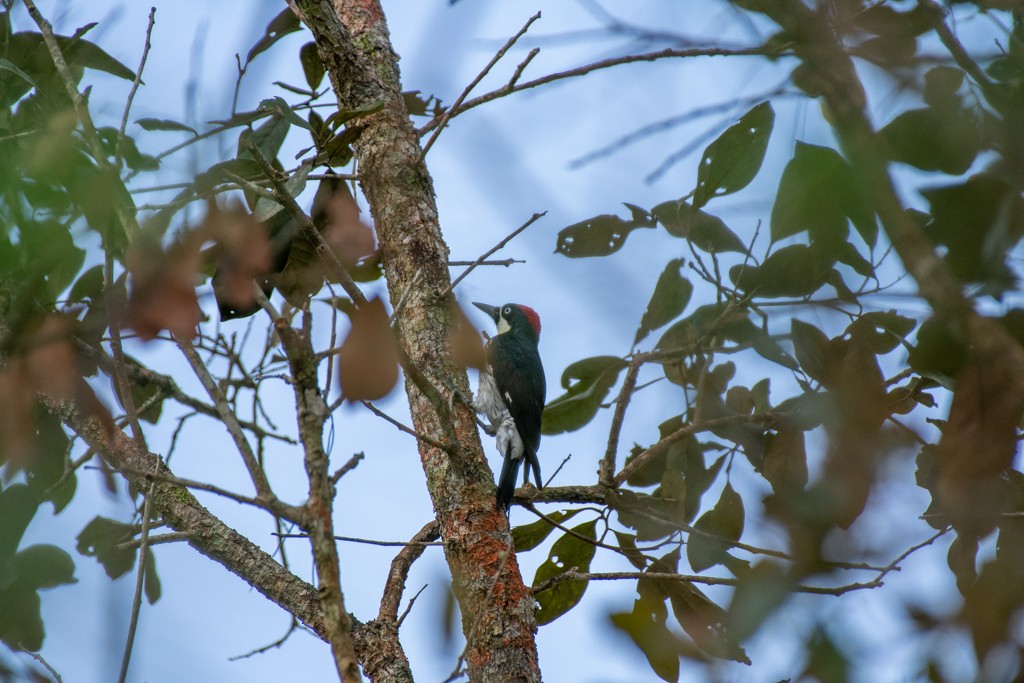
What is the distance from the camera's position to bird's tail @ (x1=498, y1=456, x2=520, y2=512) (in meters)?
2.63

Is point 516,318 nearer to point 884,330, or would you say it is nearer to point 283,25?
point 283,25

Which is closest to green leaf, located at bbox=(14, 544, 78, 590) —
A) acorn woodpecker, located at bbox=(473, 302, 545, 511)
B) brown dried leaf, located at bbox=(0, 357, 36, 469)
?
brown dried leaf, located at bbox=(0, 357, 36, 469)

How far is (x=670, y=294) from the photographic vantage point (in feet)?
6.13

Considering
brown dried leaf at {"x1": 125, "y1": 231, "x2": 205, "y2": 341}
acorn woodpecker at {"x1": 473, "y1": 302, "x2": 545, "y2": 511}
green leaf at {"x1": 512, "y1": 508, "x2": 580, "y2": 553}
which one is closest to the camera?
brown dried leaf at {"x1": 125, "y1": 231, "x2": 205, "y2": 341}

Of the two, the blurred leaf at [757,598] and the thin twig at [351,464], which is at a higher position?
the thin twig at [351,464]

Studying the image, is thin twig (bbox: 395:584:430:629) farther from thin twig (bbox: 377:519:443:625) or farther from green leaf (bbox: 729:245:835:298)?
green leaf (bbox: 729:245:835:298)

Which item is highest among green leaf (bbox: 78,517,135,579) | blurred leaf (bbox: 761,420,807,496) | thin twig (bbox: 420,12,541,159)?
thin twig (bbox: 420,12,541,159)

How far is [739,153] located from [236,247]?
73 centimetres

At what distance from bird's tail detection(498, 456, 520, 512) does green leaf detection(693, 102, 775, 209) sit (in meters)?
1.41

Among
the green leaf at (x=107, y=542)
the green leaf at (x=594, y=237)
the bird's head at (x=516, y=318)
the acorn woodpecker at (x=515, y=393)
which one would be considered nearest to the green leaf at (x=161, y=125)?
the green leaf at (x=594, y=237)

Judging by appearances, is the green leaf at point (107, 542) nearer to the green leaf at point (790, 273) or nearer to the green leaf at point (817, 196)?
the green leaf at point (790, 273)

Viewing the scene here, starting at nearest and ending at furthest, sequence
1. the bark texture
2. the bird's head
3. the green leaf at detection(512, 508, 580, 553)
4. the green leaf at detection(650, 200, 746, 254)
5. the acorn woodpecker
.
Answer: the green leaf at detection(650, 200, 746, 254) < the bark texture < the green leaf at detection(512, 508, 580, 553) < the acorn woodpecker < the bird's head

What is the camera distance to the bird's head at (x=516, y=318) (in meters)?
5.59

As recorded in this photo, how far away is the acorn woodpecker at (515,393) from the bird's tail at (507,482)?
0.27ft
